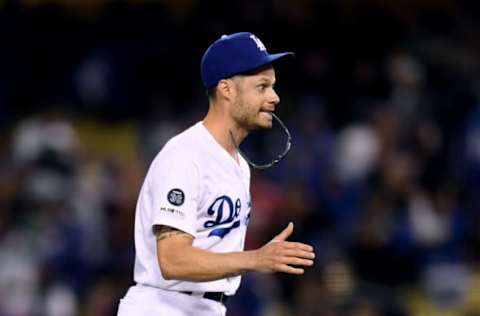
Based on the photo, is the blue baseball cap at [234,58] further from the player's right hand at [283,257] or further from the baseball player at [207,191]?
the player's right hand at [283,257]

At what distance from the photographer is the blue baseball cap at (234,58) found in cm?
545

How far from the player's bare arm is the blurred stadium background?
11.8 ft

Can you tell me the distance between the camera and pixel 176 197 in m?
5.18

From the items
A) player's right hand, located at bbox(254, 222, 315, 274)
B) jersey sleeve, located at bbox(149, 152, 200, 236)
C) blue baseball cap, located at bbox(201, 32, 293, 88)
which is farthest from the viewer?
blue baseball cap, located at bbox(201, 32, 293, 88)

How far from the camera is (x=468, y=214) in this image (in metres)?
10.6

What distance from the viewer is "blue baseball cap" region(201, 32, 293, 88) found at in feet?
17.9

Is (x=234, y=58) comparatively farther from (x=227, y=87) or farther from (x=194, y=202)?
(x=194, y=202)

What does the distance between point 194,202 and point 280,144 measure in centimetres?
566

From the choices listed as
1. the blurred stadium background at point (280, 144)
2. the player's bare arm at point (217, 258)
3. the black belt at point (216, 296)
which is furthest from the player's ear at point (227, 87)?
the blurred stadium background at point (280, 144)

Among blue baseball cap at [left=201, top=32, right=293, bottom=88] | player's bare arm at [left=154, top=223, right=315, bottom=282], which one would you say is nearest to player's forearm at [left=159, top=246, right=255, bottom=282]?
player's bare arm at [left=154, top=223, right=315, bottom=282]

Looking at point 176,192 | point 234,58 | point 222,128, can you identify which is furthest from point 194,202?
point 234,58

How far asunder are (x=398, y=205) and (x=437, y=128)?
1092 mm

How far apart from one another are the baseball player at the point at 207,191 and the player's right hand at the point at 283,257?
31 cm

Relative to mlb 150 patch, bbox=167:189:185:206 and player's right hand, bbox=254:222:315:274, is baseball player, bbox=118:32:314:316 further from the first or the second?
player's right hand, bbox=254:222:315:274
